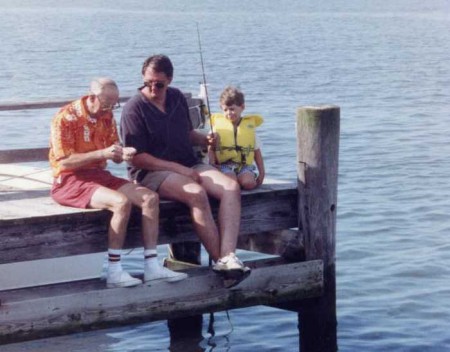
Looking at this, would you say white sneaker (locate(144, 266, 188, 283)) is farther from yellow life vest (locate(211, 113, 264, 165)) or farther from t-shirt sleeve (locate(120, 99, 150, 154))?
yellow life vest (locate(211, 113, 264, 165))

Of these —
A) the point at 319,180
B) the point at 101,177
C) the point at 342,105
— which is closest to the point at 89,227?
the point at 101,177

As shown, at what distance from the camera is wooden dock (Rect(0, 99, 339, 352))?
20.6 feet

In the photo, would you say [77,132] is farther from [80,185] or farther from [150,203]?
[150,203]

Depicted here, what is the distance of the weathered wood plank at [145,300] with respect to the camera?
243 inches

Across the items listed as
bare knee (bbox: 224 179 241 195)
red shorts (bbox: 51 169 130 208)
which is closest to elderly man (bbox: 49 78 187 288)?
red shorts (bbox: 51 169 130 208)

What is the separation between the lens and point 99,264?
910cm

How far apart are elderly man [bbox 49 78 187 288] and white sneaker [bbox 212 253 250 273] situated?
0.79ft

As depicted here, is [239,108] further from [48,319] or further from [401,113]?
[401,113]

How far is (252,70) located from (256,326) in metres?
19.9

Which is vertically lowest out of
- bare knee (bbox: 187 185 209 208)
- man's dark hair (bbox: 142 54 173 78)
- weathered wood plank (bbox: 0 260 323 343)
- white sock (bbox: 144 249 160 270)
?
weathered wood plank (bbox: 0 260 323 343)

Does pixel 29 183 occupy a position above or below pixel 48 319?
above

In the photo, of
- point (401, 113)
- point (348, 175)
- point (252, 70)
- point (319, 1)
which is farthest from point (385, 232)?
point (319, 1)

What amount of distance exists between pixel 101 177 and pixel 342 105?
16059mm

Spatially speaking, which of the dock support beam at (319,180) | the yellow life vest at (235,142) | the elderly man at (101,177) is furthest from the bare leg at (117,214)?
the dock support beam at (319,180)
